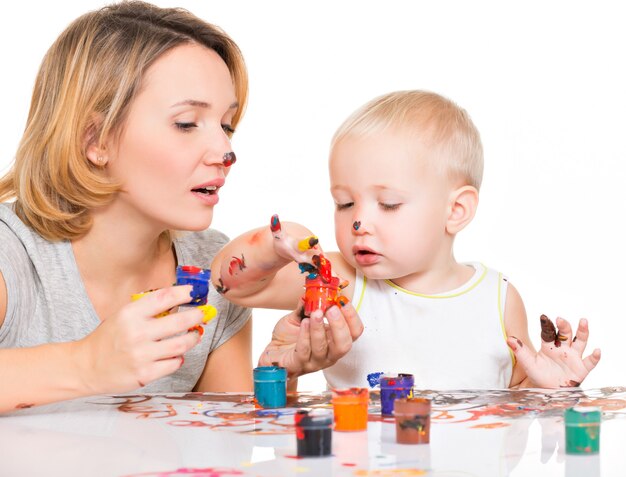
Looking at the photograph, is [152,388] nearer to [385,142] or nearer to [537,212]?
[385,142]

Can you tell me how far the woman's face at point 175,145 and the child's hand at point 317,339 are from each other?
0.99 feet

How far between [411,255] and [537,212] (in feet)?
5.76

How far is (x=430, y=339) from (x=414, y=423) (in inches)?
30.5

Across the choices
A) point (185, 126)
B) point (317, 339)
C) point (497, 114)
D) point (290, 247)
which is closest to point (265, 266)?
point (290, 247)

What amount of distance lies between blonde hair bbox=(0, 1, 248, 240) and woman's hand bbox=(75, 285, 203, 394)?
0.52 metres

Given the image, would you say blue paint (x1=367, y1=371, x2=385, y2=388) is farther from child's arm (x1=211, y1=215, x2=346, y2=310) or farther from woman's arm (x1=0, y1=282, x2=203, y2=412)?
woman's arm (x1=0, y1=282, x2=203, y2=412)

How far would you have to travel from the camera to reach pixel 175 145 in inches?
73.2

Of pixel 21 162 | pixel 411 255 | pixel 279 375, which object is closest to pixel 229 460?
pixel 279 375

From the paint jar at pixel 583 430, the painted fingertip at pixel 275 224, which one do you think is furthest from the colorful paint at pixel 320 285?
the paint jar at pixel 583 430

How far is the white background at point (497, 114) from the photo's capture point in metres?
3.57

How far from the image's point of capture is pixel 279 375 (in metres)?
1.56

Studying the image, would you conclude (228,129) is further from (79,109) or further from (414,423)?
(414,423)

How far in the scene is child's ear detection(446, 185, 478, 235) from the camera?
6.63ft

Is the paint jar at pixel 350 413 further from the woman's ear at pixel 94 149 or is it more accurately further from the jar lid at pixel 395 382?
the woman's ear at pixel 94 149
